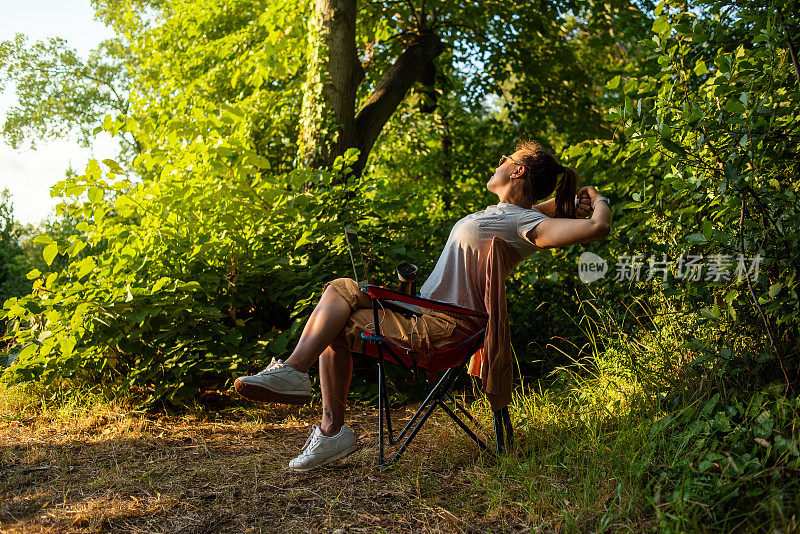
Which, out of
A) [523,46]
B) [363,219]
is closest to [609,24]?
[523,46]

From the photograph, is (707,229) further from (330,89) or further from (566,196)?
(330,89)

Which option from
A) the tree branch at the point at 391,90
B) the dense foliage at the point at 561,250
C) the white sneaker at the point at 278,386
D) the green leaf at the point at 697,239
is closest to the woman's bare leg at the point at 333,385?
the white sneaker at the point at 278,386

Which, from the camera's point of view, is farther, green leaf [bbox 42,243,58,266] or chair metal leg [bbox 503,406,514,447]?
green leaf [bbox 42,243,58,266]

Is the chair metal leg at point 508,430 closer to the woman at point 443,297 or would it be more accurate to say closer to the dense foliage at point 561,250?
the woman at point 443,297

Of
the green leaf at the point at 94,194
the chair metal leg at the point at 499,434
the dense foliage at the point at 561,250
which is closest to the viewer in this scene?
the dense foliage at the point at 561,250

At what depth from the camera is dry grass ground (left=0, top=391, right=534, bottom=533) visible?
2006 millimetres

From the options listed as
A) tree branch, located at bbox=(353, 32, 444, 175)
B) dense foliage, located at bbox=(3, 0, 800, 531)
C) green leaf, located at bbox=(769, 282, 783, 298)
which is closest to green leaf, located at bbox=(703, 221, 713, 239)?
dense foliage, located at bbox=(3, 0, 800, 531)

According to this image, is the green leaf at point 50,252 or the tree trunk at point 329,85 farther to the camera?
the tree trunk at point 329,85

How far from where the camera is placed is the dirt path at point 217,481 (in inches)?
79.0

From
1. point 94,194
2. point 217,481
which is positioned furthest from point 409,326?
point 94,194

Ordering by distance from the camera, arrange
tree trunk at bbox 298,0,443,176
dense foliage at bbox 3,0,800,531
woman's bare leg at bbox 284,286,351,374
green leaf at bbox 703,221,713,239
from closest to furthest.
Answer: green leaf at bbox 703,221,713,239 → dense foliage at bbox 3,0,800,531 → woman's bare leg at bbox 284,286,351,374 → tree trunk at bbox 298,0,443,176

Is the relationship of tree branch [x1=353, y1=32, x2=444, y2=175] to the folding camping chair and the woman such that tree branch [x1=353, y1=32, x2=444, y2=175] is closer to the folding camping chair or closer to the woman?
the woman

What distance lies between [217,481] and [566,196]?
5.90 feet

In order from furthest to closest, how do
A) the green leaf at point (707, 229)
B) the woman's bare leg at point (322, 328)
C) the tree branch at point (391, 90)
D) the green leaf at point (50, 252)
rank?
the tree branch at point (391, 90)
the green leaf at point (50, 252)
the woman's bare leg at point (322, 328)
the green leaf at point (707, 229)
